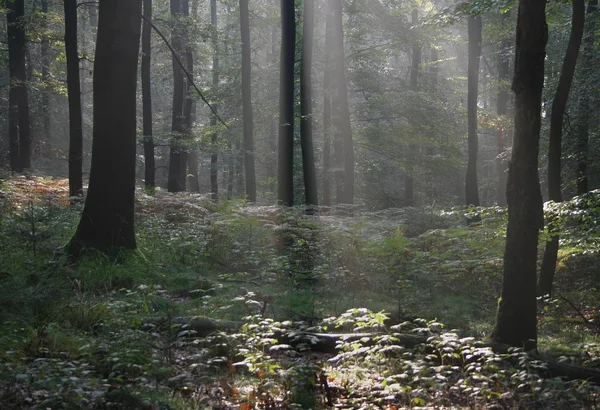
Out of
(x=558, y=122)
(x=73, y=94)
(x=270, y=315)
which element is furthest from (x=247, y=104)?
(x=270, y=315)

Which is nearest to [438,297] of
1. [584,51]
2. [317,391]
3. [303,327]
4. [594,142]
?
[303,327]

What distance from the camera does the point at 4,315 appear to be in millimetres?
5797

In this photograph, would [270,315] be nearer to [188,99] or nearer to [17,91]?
[17,91]

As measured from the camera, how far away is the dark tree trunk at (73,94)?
14945 millimetres

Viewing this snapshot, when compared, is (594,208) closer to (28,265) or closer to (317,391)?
(317,391)

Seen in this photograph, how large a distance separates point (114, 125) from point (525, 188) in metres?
6.57

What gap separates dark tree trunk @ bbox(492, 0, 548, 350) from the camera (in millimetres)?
6598

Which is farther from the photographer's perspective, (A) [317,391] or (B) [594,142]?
(B) [594,142]

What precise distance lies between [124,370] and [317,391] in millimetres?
1687

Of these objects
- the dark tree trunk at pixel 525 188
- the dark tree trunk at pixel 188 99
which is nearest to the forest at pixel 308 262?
the dark tree trunk at pixel 525 188

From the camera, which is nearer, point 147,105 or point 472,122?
point 472,122

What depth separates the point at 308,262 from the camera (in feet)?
38.1

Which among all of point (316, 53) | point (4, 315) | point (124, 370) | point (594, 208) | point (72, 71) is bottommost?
point (124, 370)

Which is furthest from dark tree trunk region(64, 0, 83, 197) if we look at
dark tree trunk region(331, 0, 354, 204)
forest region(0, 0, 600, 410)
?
dark tree trunk region(331, 0, 354, 204)
